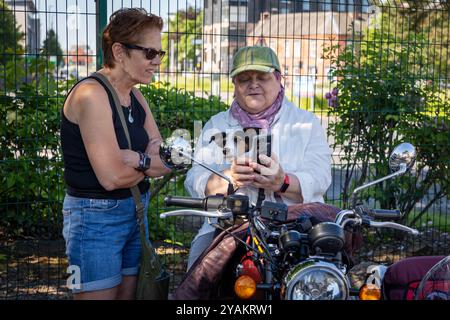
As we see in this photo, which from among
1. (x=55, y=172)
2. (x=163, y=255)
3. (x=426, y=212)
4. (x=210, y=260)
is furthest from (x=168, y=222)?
(x=210, y=260)

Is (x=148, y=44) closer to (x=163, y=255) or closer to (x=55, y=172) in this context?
(x=55, y=172)

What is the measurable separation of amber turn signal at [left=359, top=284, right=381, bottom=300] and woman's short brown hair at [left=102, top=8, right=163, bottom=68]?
1569 mm

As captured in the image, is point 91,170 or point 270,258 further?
point 91,170

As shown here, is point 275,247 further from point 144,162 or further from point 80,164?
point 80,164

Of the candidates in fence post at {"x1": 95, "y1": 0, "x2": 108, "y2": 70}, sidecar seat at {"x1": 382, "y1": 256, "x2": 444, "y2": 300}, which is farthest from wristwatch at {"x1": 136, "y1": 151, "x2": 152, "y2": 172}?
fence post at {"x1": 95, "y1": 0, "x2": 108, "y2": 70}

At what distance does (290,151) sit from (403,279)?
1161 millimetres

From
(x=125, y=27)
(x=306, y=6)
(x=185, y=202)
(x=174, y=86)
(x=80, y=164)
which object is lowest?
(x=185, y=202)

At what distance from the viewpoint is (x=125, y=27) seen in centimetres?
328

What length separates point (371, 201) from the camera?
23.9ft

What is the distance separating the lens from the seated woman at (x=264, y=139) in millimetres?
3481

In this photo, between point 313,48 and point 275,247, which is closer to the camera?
point 275,247

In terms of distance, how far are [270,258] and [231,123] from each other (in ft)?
4.45

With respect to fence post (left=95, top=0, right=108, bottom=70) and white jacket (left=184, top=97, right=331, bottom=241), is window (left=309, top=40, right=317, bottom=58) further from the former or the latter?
white jacket (left=184, top=97, right=331, bottom=241)

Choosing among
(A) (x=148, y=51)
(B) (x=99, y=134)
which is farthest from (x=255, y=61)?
(B) (x=99, y=134)
